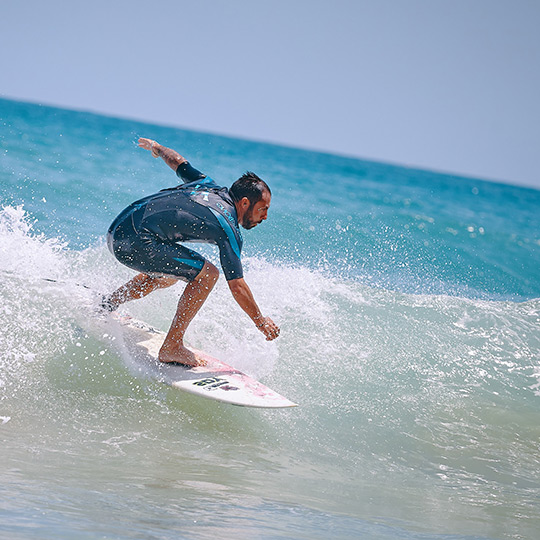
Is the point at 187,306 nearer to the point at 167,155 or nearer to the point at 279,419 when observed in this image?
the point at 279,419

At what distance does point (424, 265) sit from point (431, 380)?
9304 millimetres

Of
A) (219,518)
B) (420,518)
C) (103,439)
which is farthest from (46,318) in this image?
(420,518)

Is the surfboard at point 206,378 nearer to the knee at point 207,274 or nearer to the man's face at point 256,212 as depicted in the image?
the knee at point 207,274

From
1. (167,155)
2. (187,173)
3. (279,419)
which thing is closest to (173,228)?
(187,173)

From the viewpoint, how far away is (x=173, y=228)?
436 cm

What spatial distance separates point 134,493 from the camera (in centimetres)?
311

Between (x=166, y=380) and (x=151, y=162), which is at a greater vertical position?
(x=151, y=162)

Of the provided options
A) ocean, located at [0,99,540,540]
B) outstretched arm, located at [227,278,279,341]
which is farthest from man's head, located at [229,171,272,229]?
ocean, located at [0,99,540,540]

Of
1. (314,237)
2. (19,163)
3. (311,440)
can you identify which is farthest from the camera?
(19,163)

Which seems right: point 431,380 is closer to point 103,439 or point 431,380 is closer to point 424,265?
point 103,439

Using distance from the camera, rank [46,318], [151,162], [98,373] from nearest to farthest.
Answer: [98,373]
[46,318]
[151,162]

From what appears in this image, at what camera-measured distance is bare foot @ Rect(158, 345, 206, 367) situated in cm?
458

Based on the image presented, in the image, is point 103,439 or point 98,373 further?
point 98,373

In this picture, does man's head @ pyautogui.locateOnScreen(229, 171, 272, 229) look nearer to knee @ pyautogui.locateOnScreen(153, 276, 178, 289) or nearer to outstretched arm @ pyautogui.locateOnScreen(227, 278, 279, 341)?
outstretched arm @ pyautogui.locateOnScreen(227, 278, 279, 341)
